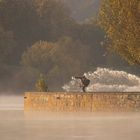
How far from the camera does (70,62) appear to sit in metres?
72.3

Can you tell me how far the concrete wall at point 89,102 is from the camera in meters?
27.0

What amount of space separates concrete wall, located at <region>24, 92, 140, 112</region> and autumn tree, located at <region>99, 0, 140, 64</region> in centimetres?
310

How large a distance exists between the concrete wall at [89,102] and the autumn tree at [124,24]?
10.2 feet

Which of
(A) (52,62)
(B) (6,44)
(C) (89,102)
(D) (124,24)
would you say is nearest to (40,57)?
(A) (52,62)

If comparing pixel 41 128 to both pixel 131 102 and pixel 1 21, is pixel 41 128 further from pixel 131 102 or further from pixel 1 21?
pixel 1 21

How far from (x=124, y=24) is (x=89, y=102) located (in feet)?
16.3

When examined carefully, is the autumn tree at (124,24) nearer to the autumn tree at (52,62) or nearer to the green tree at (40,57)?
the autumn tree at (52,62)

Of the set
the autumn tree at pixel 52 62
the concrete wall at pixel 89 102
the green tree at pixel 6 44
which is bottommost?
the concrete wall at pixel 89 102

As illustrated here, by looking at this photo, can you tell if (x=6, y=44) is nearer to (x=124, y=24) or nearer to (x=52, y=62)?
(x=52, y=62)

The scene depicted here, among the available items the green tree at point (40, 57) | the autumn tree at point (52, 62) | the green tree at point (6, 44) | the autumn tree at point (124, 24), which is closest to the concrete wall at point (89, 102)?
the autumn tree at point (124, 24)

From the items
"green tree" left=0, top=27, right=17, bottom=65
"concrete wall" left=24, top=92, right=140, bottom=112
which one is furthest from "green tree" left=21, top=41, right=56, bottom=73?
"concrete wall" left=24, top=92, right=140, bottom=112

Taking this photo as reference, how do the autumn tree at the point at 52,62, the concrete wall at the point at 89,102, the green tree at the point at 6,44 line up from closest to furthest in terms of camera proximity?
the concrete wall at the point at 89,102, the autumn tree at the point at 52,62, the green tree at the point at 6,44

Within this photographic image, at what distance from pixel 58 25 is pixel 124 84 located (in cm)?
4318

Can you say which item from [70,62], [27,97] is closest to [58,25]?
[70,62]
